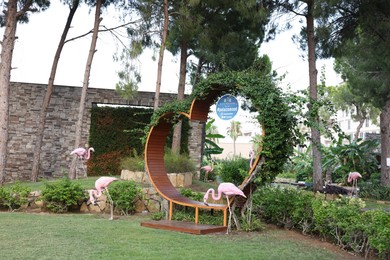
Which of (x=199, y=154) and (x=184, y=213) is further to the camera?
(x=199, y=154)

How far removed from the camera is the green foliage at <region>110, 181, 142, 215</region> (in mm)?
8242

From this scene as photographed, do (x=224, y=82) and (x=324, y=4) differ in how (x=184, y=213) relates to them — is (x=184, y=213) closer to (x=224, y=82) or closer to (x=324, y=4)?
(x=224, y=82)

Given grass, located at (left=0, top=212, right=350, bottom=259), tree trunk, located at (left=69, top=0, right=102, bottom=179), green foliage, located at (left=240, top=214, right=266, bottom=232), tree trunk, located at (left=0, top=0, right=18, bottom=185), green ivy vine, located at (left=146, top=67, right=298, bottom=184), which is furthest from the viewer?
tree trunk, located at (left=69, top=0, right=102, bottom=179)

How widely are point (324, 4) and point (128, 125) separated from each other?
724 cm

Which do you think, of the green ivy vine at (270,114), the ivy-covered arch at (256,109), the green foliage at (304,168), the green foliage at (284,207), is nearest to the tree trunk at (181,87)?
the ivy-covered arch at (256,109)

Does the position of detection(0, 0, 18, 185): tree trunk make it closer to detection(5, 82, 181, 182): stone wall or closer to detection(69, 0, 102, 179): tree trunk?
detection(69, 0, 102, 179): tree trunk

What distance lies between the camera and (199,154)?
1440 cm

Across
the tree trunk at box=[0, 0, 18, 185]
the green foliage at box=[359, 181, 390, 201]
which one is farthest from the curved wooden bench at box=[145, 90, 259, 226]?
the green foliage at box=[359, 181, 390, 201]

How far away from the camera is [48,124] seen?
46.2 ft

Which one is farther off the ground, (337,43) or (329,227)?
(337,43)

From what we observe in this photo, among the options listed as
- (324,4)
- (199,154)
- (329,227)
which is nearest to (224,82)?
(329,227)

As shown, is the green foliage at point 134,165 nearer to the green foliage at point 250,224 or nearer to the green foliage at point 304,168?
the green foliage at point 250,224

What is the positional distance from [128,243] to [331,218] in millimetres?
2837

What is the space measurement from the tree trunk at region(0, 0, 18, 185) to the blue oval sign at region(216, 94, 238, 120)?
20.5 feet
